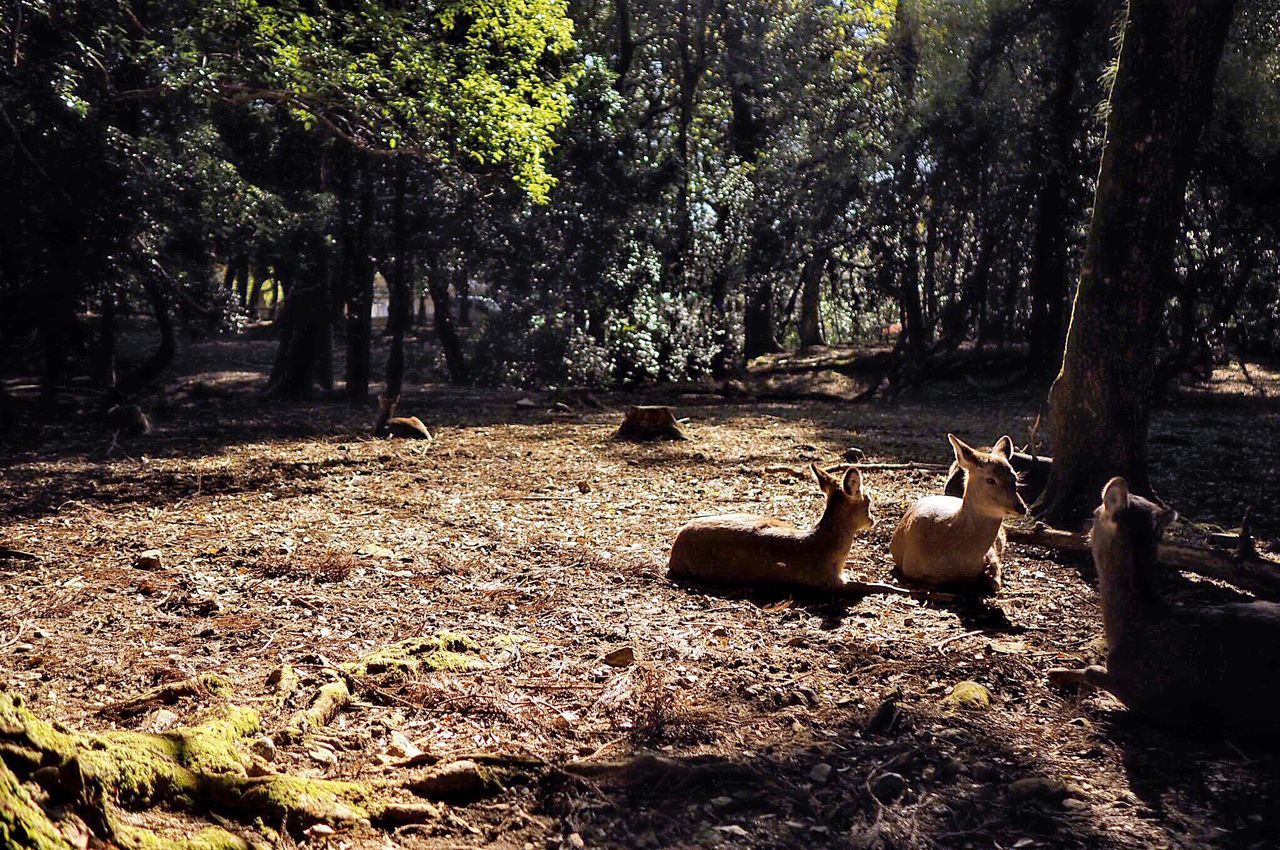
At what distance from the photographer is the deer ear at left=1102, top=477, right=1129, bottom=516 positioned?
3.93 metres

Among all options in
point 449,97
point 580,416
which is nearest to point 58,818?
point 449,97

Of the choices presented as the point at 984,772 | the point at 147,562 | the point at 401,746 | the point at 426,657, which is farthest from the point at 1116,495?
the point at 147,562

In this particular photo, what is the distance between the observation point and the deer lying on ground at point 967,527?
17.2ft

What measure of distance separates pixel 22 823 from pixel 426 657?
236 cm

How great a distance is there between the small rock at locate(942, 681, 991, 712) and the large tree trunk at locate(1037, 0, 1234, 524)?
3494mm

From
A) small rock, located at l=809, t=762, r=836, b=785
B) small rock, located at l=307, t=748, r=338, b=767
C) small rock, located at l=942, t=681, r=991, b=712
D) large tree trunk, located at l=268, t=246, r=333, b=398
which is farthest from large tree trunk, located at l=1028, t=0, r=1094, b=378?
small rock, located at l=307, t=748, r=338, b=767

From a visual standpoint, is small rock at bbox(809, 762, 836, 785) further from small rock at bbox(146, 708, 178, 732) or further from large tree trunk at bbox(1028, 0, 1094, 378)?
large tree trunk at bbox(1028, 0, 1094, 378)

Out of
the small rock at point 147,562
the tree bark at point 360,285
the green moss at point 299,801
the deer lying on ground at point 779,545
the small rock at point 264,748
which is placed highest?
the tree bark at point 360,285

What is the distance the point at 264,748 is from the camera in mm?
3377

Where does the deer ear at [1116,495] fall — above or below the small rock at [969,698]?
above

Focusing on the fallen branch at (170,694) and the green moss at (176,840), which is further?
the fallen branch at (170,694)

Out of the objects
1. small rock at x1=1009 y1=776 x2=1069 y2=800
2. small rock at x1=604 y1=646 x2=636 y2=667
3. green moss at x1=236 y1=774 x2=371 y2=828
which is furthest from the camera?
small rock at x1=604 y1=646 x2=636 y2=667

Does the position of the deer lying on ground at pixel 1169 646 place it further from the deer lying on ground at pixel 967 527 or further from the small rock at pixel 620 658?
the small rock at pixel 620 658

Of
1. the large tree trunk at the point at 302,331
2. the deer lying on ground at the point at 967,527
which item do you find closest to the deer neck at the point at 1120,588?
the deer lying on ground at the point at 967,527
